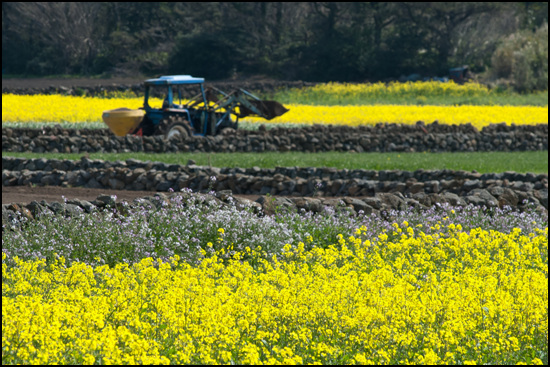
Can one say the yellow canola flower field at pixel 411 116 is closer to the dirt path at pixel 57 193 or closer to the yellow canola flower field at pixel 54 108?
the yellow canola flower field at pixel 54 108

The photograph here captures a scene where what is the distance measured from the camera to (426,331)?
6031 mm

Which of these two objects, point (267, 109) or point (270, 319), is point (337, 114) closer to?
point (267, 109)

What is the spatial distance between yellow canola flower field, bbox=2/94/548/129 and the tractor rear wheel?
26.6 ft

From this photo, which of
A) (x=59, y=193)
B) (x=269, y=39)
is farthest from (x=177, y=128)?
(x=269, y=39)

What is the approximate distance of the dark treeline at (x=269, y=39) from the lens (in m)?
54.7

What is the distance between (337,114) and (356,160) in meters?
13.9

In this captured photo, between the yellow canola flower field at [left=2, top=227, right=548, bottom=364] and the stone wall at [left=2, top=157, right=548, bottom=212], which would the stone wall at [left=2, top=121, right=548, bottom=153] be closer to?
the stone wall at [left=2, top=157, right=548, bottom=212]

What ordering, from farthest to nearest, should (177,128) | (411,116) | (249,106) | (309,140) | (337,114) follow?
1. (337,114)
2. (411,116)
3. (249,106)
4. (309,140)
5. (177,128)

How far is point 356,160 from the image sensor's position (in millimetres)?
19359

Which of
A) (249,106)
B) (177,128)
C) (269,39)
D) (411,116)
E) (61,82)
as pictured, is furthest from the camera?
(269,39)

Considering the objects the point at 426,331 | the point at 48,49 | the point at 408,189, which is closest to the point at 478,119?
the point at 408,189

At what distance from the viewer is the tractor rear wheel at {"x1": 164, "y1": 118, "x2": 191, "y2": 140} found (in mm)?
22062

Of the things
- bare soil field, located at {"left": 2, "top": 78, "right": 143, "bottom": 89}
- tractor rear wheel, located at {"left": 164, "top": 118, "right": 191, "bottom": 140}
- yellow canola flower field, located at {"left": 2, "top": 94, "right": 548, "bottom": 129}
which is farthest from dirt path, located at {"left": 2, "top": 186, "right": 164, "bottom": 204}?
bare soil field, located at {"left": 2, "top": 78, "right": 143, "bottom": 89}

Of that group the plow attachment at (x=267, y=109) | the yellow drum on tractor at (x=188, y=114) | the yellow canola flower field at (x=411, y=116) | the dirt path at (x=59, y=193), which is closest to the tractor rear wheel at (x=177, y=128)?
the yellow drum on tractor at (x=188, y=114)
